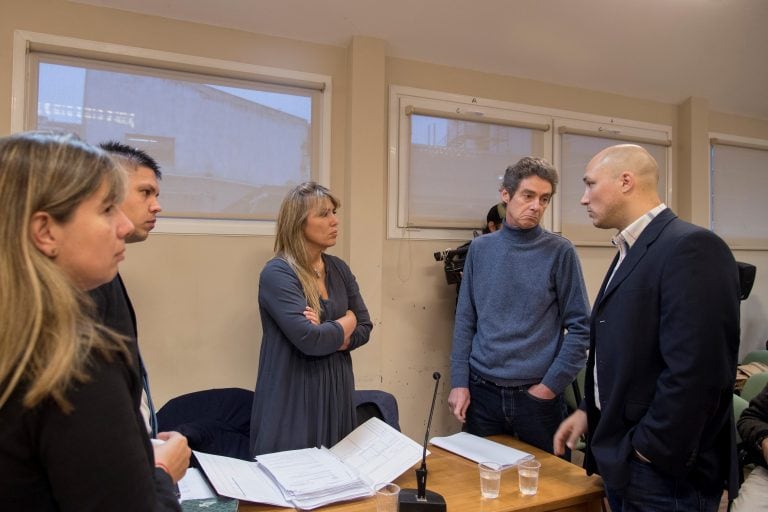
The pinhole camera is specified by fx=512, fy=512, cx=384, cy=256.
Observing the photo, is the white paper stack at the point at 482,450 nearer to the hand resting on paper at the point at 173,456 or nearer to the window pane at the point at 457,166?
the hand resting on paper at the point at 173,456

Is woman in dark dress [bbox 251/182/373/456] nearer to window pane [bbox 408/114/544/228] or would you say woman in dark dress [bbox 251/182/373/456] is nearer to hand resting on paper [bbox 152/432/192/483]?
hand resting on paper [bbox 152/432/192/483]

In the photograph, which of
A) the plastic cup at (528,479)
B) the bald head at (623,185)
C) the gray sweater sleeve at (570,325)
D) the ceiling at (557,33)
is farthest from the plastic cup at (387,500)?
the ceiling at (557,33)

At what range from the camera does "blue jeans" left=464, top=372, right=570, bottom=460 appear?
181 centimetres

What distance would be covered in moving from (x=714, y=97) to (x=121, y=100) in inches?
157

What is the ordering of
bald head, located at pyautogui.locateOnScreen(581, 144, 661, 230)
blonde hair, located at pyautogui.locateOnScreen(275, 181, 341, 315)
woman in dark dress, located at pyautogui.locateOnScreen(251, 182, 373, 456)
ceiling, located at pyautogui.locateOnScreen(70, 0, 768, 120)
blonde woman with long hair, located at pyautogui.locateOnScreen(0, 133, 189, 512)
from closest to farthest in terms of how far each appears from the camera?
blonde woman with long hair, located at pyautogui.locateOnScreen(0, 133, 189, 512) < bald head, located at pyautogui.locateOnScreen(581, 144, 661, 230) < woman in dark dress, located at pyautogui.locateOnScreen(251, 182, 373, 456) < blonde hair, located at pyautogui.locateOnScreen(275, 181, 341, 315) < ceiling, located at pyautogui.locateOnScreen(70, 0, 768, 120)

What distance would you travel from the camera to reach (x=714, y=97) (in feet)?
12.5

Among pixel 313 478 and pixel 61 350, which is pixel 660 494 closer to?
pixel 313 478

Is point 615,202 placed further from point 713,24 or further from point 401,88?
point 713,24

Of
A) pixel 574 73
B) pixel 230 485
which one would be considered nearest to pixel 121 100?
pixel 230 485

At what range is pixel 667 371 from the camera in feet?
3.97

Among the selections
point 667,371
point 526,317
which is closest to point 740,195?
→ point 526,317

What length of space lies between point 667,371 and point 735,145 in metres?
3.70

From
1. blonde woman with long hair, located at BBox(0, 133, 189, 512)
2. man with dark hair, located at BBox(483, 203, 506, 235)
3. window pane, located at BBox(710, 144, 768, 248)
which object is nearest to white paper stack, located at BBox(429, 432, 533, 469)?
blonde woman with long hair, located at BBox(0, 133, 189, 512)

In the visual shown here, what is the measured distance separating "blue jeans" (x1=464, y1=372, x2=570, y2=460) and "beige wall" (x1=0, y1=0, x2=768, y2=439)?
1.01 meters
